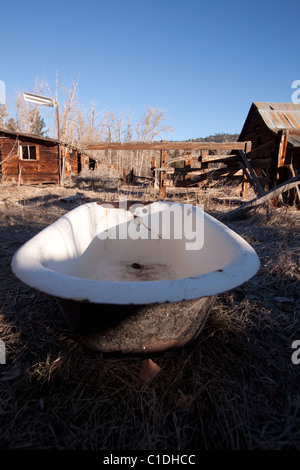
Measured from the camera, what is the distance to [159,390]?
1.09 metres

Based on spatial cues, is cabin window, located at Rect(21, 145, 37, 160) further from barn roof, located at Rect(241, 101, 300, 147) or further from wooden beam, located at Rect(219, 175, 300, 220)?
wooden beam, located at Rect(219, 175, 300, 220)

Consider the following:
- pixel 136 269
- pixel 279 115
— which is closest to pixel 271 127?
pixel 279 115

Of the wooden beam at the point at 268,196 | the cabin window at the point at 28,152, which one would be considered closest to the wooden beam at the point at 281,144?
the wooden beam at the point at 268,196

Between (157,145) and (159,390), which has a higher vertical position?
(157,145)

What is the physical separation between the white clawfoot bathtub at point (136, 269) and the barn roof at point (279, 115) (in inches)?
349

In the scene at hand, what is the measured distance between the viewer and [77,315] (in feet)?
3.57

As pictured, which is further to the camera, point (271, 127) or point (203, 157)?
point (271, 127)

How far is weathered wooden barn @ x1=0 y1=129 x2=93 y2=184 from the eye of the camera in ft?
37.8

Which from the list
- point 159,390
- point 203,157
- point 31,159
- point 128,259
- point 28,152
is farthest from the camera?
point 31,159

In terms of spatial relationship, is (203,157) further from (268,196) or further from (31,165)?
(31,165)

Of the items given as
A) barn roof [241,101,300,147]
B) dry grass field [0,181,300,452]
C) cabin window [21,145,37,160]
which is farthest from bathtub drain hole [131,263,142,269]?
cabin window [21,145,37,160]

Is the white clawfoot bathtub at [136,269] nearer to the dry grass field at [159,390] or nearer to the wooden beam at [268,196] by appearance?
the dry grass field at [159,390]

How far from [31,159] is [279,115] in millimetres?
11983

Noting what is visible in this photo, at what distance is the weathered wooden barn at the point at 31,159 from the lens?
11.5m
